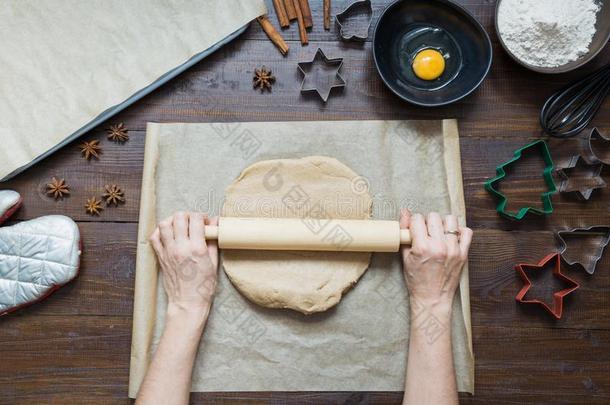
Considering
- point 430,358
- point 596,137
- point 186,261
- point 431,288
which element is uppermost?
point 596,137

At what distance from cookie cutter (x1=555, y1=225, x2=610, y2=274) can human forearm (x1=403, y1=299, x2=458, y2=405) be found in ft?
1.38

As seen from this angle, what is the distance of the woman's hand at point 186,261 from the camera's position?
1428mm

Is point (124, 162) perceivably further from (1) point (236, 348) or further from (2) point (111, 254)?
(1) point (236, 348)

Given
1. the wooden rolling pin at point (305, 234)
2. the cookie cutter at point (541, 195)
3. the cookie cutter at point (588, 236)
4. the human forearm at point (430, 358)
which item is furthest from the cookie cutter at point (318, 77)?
the cookie cutter at point (588, 236)

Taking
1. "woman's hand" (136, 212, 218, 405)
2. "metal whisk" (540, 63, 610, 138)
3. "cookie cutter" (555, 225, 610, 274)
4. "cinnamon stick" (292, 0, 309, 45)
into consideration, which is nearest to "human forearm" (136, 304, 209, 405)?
"woman's hand" (136, 212, 218, 405)

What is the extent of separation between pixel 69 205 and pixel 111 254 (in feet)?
0.67

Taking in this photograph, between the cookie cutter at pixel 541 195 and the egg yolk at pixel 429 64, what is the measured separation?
36 cm

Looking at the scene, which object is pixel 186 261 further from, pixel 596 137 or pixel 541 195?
pixel 596 137

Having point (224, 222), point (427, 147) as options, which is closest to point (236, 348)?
point (224, 222)

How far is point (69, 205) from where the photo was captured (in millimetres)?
1511

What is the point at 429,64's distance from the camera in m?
1.50

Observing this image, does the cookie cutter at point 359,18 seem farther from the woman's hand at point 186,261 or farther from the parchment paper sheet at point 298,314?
the woman's hand at point 186,261

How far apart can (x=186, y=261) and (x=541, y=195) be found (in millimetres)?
1127

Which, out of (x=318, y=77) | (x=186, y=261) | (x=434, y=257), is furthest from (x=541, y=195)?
(x=186, y=261)
